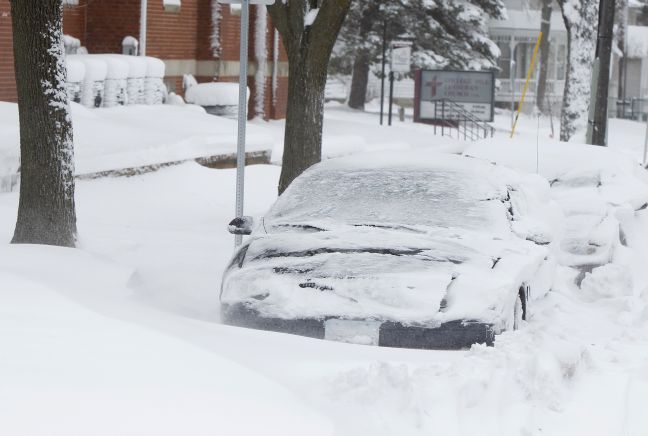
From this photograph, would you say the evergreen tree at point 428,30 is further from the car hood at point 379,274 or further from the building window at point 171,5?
the car hood at point 379,274

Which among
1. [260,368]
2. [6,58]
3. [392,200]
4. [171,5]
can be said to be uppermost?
[171,5]

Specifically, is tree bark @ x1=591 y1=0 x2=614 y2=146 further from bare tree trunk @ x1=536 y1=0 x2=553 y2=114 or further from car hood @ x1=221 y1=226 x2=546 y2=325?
bare tree trunk @ x1=536 y1=0 x2=553 y2=114

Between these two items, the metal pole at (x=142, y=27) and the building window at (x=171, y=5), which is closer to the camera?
the metal pole at (x=142, y=27)

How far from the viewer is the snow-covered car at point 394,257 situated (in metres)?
7.97

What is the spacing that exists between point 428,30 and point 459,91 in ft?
21.4

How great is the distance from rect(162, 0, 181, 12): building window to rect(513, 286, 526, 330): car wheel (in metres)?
18.4

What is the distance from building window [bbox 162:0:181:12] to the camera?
1021 inches

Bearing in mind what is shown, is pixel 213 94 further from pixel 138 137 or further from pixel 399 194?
pixel 399 194

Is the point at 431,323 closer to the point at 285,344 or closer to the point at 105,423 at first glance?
the point at 285,344

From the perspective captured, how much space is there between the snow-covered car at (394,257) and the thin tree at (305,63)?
4557 millimetres

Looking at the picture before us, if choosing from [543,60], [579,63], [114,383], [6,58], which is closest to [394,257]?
[114,383]

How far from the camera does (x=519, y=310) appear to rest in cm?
864

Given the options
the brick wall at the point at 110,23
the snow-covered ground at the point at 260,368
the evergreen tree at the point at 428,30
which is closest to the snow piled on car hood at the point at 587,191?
the snow-covered ground at the point at 260,368

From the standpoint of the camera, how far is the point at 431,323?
7.89m
